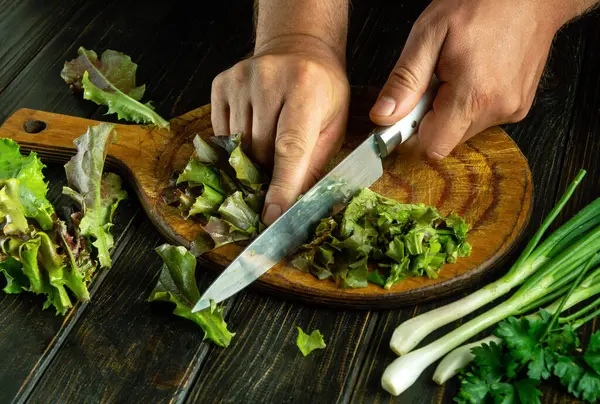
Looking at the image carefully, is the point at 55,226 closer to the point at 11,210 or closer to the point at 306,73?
the point at 11,210

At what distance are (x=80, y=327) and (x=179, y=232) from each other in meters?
0.31

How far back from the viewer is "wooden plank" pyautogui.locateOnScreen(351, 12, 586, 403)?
165 cm

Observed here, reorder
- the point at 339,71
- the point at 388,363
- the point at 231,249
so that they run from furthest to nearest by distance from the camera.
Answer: the point at 339,71 → the point at 231,249 → the point at 388,363

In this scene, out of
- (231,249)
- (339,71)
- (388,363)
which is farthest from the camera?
(339,71)

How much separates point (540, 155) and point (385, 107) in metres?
0.50

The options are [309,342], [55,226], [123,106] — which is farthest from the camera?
[123,106]

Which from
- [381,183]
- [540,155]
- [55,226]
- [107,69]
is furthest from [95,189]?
[540,155]

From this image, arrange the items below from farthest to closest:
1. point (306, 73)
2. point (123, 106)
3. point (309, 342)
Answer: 1. point (123, 106)
2. point (306, 73)
3. point (309, 342)

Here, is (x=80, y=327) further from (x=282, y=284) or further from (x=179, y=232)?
(x=282, y=284)

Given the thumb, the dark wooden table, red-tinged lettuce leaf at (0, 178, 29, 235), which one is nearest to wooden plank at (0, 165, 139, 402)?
the dark wooden table

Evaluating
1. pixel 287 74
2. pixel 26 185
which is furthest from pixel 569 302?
pixel 26 185

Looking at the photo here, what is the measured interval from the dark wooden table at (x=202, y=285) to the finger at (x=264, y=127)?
1.04 ft

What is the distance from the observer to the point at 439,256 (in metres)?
1.80

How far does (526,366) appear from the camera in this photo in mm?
1616
